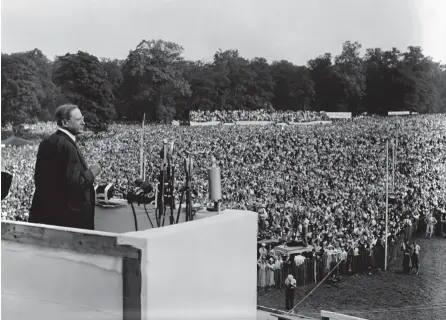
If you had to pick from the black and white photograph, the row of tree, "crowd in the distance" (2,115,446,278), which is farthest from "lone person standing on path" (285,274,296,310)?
the row of tree

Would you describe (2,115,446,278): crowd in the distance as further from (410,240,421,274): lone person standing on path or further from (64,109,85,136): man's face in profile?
(64,109,85,136): man's face in profile

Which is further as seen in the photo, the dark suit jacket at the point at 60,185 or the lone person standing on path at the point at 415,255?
the lone person standing on path at the point at 415,255

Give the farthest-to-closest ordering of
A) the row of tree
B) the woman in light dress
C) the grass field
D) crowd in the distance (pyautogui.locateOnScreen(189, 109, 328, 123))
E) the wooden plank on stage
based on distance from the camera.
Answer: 1. the woman in light dress
2. crowd in the distance (pyautogui.locateOnScreen(189, 109, 328, 123))
3. the grass field
4. the row of tree
5. the wooden plank on stage

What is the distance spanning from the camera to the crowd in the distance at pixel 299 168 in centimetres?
505

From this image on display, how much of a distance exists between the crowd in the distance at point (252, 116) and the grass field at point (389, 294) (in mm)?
1633

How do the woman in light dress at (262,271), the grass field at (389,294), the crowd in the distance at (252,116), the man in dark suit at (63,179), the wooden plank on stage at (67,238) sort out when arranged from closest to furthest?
the wooden plank on stage at (67,238) → the man in dark suit at (63,179) → the grass field at (389,294) → the crowd in the distance at (252,116) → the woman in light dress at (262,271)

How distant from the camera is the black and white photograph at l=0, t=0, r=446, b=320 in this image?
15.2 ft

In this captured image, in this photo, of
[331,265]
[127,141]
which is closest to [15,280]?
[127,141]

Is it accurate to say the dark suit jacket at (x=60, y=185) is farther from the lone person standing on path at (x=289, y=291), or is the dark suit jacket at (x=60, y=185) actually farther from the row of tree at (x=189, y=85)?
the lone person standing on path at (x=289, y=291)

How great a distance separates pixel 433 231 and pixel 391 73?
159 cm

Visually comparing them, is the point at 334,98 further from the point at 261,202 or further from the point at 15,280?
the point at 15,280

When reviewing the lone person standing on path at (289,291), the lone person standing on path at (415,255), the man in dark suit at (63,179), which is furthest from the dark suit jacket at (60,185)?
the lone person standing on path at (415,255)

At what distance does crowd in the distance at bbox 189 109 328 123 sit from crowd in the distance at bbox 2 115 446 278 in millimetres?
103

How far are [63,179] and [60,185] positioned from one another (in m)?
0.04
